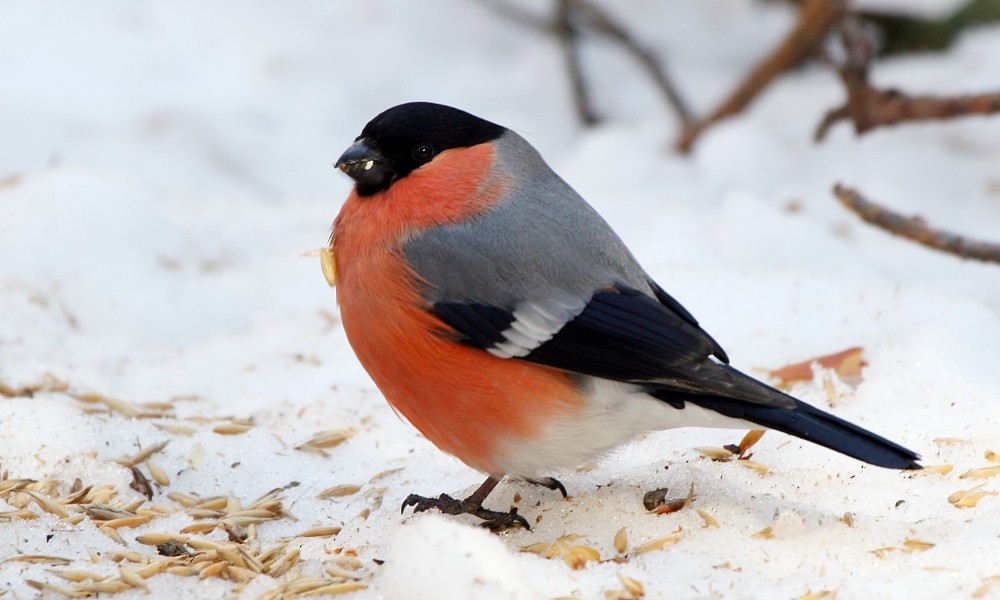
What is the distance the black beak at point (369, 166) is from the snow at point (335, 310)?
89 centimetres

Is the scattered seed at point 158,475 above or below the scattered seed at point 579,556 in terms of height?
below

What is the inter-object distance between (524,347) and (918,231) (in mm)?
1975

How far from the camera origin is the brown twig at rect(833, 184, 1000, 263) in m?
4.24

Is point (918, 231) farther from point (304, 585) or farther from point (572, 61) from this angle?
point (572, 61)

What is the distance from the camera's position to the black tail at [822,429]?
2.86 meters

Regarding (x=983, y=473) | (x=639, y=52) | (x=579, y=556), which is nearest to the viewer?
(x=579, y=556)

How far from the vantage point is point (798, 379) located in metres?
3.94

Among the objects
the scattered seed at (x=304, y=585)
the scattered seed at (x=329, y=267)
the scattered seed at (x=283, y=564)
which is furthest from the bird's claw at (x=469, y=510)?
the scattered seed at (x=329, y=267)

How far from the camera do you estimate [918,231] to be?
4355 mm

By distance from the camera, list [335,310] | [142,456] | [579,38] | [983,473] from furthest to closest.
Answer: [579,38] → [335,310] → [142,456] → [983,473]

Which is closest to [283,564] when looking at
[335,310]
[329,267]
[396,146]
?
[329,267]

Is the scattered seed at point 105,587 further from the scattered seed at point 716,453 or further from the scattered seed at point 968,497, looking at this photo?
the scattered seed at point 968,497

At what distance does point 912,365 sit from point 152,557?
2.30 metres

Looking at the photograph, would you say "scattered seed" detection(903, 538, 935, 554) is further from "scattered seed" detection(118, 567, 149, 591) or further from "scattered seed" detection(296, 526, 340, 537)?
"scattered seed" detection(118, 567, 149, 591)
